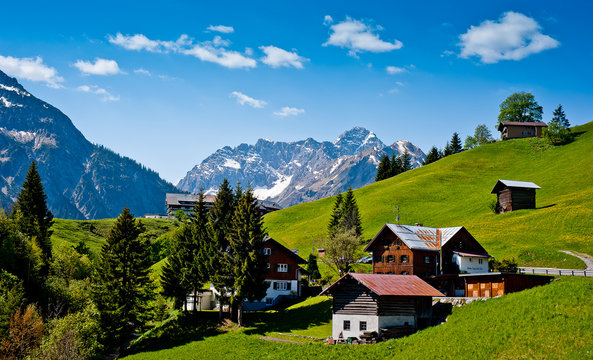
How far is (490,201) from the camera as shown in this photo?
11294cm

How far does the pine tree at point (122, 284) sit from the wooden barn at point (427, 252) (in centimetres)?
3248

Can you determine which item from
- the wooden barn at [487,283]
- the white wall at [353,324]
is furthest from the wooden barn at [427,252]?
the white wall at [353,324]

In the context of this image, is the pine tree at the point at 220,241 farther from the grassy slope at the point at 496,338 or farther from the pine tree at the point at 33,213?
the pine tree at the point at 33,213

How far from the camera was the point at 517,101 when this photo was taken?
7849 inches

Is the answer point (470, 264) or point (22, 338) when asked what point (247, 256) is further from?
point (470, 264)

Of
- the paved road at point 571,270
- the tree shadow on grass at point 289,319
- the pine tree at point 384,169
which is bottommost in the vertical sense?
the tree shadow on grass at point 289,319

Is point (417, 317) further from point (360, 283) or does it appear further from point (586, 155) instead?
point (586, 155)

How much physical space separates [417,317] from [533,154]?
125370 millimetres

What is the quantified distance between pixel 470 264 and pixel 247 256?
3052 centimetres

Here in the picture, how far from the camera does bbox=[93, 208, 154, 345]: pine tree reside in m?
58.1

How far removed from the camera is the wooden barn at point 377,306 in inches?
1807

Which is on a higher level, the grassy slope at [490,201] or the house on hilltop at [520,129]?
the house on hilltop at [520,129]

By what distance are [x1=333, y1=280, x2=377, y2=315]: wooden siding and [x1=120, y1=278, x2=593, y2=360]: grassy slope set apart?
447cm

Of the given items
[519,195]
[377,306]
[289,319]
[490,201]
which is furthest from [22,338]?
[490,201]
